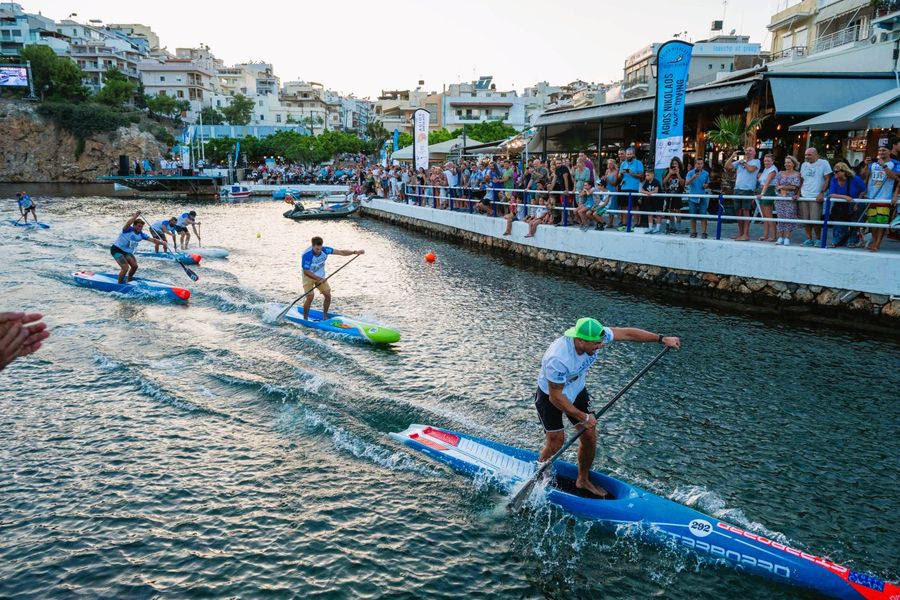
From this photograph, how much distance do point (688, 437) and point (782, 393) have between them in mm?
2576

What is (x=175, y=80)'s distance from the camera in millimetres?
107688

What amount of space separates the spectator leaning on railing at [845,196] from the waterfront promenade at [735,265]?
29.1 inches

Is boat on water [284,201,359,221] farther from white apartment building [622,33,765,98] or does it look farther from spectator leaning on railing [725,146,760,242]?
spectator leaning on railing [725,146,760,242]

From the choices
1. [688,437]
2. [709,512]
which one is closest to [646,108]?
[688,437]

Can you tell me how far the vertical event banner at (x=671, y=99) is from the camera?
17438 mm

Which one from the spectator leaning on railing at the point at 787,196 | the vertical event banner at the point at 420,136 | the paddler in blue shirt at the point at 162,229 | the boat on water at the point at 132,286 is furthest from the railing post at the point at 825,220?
the vertical event banner at the point at 420,136

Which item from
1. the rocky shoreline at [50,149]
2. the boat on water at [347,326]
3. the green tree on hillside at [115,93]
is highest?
the green tree on hillside at [115,93]

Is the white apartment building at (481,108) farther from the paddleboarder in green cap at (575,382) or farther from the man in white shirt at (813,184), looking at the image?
the paddleboarder in green cap at (575,382)

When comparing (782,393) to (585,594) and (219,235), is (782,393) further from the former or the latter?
(219,235)

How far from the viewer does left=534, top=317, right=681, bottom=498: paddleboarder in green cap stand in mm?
6582

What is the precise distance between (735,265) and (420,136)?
24.0 m

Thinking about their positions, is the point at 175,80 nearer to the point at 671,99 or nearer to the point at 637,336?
the point at 671,99

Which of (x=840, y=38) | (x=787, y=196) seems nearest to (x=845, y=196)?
(x=787, y=196)

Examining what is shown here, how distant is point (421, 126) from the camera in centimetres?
3588
